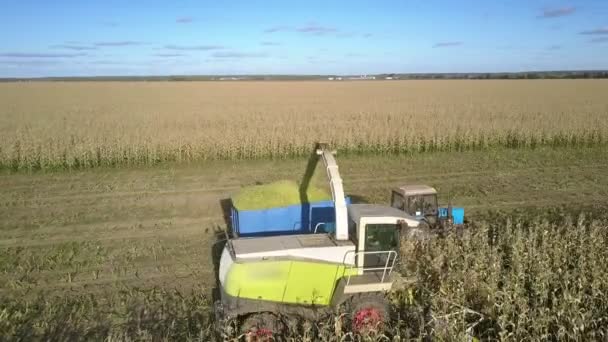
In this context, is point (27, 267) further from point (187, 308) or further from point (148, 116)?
point (148, 116)

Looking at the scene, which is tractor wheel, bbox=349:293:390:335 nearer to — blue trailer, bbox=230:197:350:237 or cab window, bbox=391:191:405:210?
blue trailer, bbox=230:197:350:237

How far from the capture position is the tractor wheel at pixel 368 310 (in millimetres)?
5297

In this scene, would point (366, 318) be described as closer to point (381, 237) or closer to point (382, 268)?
point (382, 268)

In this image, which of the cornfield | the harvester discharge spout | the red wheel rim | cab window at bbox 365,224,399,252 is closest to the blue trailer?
cab window at bbox 365,224,399,252

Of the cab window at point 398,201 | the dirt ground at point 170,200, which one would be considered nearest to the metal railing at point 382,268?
the cab window at point 398,201

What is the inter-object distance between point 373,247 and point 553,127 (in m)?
17.4

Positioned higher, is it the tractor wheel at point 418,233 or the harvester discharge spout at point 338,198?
the harvester discharge spout at point 338,198

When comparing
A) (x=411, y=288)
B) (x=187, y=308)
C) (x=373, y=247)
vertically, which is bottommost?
(x=187, y=308)

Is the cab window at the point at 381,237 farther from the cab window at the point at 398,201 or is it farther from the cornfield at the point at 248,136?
the cornfield at the point at 248,136

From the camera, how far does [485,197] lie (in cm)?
1247

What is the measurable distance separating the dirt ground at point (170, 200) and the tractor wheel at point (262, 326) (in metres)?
2.45

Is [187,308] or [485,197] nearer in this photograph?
[187,308]

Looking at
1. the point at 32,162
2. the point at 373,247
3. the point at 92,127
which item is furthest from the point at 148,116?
the point at 373,247

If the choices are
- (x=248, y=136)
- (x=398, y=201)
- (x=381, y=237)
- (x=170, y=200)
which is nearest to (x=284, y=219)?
(x=398, y=201)
